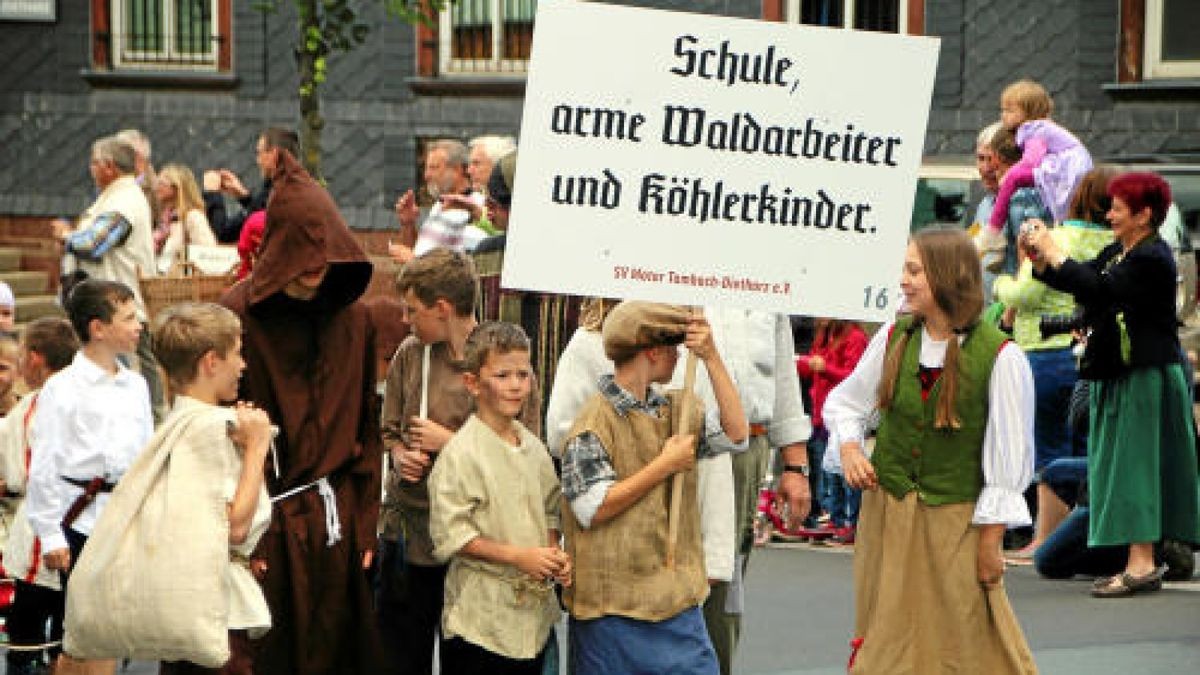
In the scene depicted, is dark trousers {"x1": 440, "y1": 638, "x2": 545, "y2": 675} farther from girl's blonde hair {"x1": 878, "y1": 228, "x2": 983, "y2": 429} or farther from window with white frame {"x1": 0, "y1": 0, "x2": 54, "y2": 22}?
window with white frame {"x1": 0, "y1": 0, "x2": 54, "y2": 22}

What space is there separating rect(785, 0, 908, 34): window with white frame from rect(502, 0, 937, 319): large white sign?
50.9 feet

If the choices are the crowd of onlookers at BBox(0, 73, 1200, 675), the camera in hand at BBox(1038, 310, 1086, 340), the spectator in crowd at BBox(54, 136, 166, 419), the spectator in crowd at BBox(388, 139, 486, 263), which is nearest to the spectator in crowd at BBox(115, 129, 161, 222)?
the spectator in crowd at BBox(54, 136, 166, 419)

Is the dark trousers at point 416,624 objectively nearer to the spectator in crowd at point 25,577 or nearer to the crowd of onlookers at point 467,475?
the crowd of onlookers at point 467,475

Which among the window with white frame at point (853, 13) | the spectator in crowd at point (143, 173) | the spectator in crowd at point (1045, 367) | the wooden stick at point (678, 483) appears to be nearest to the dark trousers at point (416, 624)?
the wooden stick at point (678, 483)

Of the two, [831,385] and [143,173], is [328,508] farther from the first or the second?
[143,173]

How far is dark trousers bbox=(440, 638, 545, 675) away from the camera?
26.1 ft

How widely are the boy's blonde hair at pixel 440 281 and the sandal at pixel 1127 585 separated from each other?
4130 millimetres

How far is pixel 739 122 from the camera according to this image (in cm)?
773

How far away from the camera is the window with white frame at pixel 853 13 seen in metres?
23.3

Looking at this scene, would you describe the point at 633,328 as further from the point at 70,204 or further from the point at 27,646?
the point at 70,204

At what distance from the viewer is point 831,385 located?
44.0 feet

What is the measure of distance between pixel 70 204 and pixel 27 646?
17.3 m

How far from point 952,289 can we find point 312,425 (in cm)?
199

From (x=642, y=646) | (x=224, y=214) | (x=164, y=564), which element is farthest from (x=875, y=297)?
(x=224, y=214)
